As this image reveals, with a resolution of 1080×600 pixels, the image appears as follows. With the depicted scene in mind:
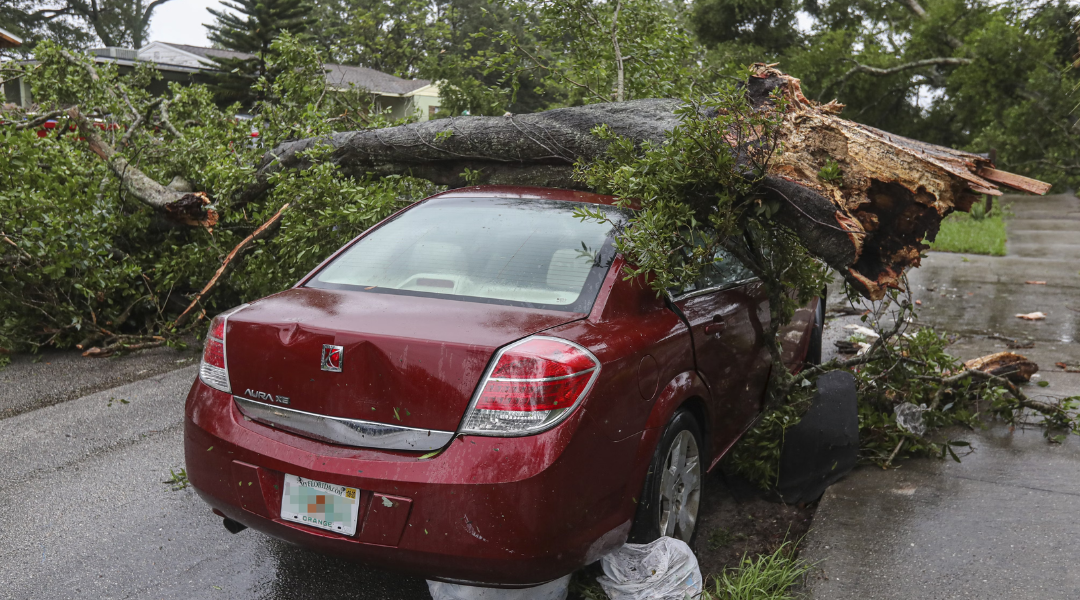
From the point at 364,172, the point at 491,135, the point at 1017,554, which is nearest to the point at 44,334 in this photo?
the point at 364,172

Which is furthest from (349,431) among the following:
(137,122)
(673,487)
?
(137,122)

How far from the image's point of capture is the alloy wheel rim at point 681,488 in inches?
116

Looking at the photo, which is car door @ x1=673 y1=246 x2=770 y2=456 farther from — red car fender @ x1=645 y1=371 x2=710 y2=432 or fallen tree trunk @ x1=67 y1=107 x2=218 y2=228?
fallen tree trunk @ x1=67 y1=107 x2=218 y2=228

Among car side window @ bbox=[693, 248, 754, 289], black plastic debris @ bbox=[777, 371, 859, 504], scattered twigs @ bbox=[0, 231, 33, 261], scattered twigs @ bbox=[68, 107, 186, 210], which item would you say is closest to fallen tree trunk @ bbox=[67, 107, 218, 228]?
scattered twigs @ bbox=[68, 107, 186, 210]

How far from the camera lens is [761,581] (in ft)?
9.42

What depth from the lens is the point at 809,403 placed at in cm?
402

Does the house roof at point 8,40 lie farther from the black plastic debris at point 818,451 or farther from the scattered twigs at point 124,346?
the black plastic debris at point 818,451

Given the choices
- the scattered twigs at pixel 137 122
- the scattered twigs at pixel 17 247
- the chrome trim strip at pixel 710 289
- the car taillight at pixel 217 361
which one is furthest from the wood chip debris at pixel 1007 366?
the scattered twigs at pixel 137 122

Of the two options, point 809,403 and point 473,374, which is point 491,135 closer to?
point 809,403

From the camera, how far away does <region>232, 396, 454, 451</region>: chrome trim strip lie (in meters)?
2.45

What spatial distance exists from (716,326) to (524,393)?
1.25 m

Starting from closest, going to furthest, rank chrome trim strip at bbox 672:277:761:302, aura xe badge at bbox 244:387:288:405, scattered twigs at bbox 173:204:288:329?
1. aura xe badge at bbox 244:387:288:405
2. chrome trim strip at bbox 672:277:761:302
3. scattered twigs at bbox 173:204:288:329

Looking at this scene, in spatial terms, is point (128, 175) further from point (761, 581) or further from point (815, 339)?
point (761, 581)

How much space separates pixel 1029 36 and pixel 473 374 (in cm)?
1978
